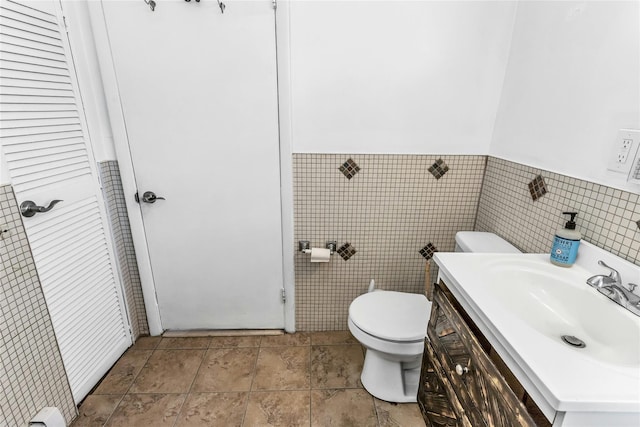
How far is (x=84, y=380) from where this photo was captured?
158 centimetres

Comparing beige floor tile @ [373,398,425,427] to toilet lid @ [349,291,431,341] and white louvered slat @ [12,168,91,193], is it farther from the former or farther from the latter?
white louvered slat @ [12,168,91,193]

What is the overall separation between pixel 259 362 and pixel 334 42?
1718 mm

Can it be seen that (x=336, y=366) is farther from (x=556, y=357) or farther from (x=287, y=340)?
(x=556, y=357)

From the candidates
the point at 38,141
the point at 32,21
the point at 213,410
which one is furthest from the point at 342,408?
the point at 32,21

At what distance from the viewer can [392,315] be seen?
154cm

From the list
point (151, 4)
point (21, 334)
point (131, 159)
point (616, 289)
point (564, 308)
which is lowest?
point (21, 334)

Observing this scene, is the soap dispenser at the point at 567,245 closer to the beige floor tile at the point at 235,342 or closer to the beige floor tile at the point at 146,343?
the beige floor tile at the point at 235,342

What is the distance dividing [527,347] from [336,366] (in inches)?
49.5

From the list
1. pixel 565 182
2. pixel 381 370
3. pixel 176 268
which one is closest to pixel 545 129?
pixel 565 182

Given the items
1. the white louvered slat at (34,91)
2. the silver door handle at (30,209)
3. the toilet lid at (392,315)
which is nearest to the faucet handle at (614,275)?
the toilet lid at (392,315)

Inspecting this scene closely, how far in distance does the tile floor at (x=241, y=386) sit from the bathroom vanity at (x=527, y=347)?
450 millimetres

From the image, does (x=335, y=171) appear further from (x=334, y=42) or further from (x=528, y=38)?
(x=528, y=38)

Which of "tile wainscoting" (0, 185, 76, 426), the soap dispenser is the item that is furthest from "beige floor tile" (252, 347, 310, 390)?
the soap dispenser

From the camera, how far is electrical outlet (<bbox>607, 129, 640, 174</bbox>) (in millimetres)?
951
